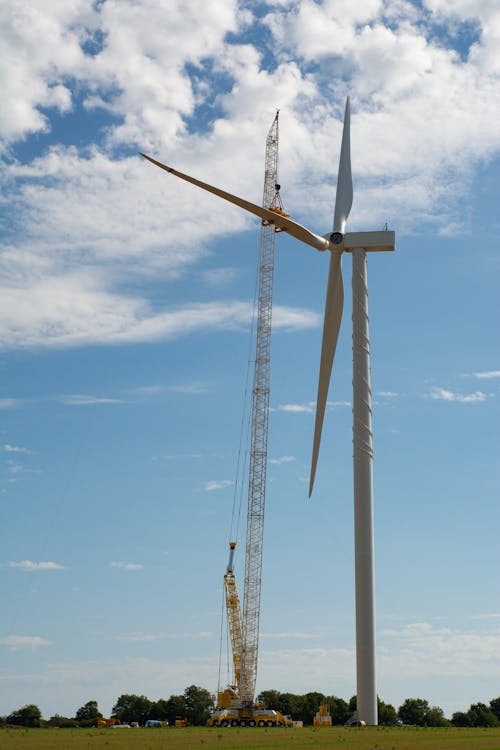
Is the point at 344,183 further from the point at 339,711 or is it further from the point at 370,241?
the point at 339,711

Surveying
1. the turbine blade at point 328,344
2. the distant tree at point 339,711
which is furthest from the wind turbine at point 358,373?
the distant tree at point 339,711

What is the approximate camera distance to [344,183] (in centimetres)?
8688

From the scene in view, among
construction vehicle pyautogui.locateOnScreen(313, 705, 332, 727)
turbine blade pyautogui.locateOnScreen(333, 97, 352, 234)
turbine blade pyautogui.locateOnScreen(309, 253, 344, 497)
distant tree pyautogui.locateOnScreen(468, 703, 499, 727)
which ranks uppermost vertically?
turbine blade pyautogui.locateOnScreen(333, 97, 352, 234)

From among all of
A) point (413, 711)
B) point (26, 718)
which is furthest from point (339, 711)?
point (26, 718)

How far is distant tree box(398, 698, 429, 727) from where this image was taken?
186m

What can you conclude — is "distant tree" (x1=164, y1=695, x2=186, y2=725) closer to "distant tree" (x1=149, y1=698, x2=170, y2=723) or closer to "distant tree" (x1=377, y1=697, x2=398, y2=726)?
"distant tree" (x1=149, y1=698, x2=170, y2=723)

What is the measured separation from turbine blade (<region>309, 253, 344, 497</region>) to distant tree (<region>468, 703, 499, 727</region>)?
11537 centimetres

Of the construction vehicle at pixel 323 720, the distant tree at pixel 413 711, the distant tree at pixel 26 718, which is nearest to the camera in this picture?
the construction vehicle at pixel 323 720

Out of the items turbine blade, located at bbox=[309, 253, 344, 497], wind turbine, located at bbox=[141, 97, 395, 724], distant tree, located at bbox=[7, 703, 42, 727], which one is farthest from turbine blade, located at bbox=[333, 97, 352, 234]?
distant tree, located at bbox=[7, 703, 42, 727]

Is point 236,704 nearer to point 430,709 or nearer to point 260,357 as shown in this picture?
point 260,357

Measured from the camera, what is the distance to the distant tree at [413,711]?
186000 mm

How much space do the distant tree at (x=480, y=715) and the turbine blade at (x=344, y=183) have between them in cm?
12118

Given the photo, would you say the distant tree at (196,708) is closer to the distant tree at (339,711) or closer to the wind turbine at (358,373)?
the distant tree at (339,711)

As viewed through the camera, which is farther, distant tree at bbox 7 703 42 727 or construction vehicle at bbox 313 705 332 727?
distant tree at bbox 7 703 42 727
